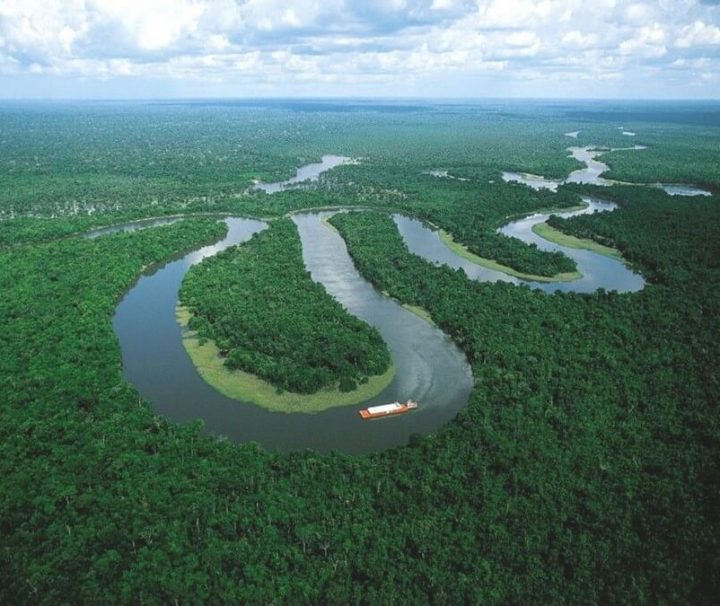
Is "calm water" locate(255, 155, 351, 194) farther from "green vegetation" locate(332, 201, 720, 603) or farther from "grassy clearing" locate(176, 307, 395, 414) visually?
"grassy clearing" locate(176, 307, 395, 414)

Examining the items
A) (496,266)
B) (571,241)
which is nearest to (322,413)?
(496,266)

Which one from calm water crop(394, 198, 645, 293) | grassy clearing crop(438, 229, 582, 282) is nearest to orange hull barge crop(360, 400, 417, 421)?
calm water crop(394, 198, 645, 293)

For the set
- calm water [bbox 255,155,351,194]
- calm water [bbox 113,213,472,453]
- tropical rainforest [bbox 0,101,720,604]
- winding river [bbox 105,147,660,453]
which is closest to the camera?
tropical rainforest [bbox 0,101,720,604]

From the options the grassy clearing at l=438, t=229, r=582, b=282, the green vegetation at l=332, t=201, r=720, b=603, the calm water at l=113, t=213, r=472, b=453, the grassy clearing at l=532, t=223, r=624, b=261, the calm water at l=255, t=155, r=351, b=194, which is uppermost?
the green vegetation at l=332, t=201, r=720, b=603

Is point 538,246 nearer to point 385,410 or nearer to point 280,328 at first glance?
point 280,328

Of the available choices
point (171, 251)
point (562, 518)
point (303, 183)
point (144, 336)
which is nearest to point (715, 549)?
point (562, 518)

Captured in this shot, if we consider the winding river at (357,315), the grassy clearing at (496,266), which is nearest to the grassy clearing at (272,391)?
the winding river at (357,315)

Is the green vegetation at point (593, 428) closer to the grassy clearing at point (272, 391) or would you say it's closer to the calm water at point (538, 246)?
the calm water at point (538, 246)
